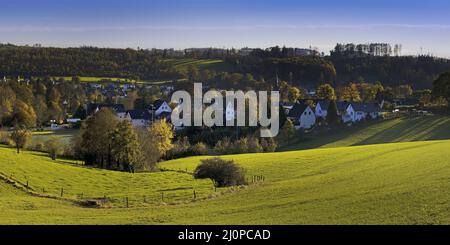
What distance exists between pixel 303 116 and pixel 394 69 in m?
92.5

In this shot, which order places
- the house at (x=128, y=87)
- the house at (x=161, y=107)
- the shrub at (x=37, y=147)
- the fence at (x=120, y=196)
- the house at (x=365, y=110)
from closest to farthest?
the fence at (x=120, y=196) < the shrub at (x=37, y=147) < the house at (x=365, y=110) < the house at (x=161, y=107) < the house at (x=128, y=87)

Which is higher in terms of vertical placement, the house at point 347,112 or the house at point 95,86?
the house at point 95,86

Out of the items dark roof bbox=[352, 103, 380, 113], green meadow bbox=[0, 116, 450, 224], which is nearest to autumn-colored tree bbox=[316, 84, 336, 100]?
dark roof bbox=[352, 103, 380, 113]

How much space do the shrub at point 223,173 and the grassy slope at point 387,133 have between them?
28.9 meters

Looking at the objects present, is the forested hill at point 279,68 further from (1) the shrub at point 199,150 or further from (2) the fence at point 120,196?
(2) the fence at point 120,196

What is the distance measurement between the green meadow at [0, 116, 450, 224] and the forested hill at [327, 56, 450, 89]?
406ft

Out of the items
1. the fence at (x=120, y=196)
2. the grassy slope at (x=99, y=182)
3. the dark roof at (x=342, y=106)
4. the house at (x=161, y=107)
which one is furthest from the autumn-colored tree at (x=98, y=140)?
the dark roof at (x=342, y=106)

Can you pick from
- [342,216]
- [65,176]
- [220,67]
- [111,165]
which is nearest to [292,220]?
[342,216]

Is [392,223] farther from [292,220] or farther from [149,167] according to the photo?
[149,167]

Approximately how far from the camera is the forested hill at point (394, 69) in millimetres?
165000

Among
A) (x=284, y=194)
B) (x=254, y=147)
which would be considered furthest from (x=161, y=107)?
(x=284, y=194)

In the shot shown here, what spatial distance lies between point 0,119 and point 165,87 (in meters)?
75.8

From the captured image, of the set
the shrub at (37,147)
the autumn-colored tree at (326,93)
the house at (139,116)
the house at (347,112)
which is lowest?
the shrub at (37,147)
